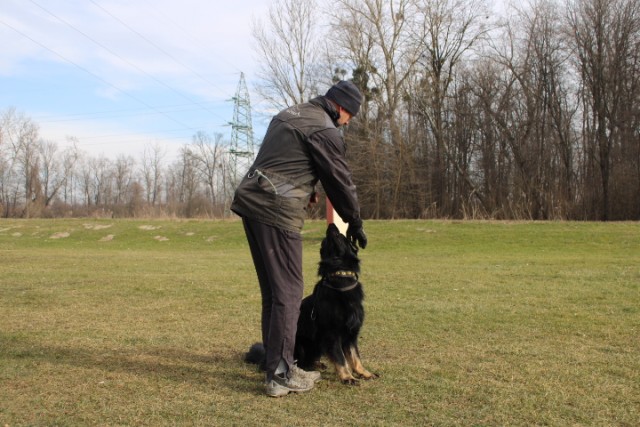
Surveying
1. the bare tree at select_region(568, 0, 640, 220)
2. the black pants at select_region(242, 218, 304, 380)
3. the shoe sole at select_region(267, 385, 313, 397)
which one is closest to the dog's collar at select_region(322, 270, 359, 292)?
the black pants at select_region(242, 218, 304, 380)

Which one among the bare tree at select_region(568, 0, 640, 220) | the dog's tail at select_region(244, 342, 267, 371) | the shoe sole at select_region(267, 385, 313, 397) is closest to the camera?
the shoe sole at select_region(267, 385, 313, 397)

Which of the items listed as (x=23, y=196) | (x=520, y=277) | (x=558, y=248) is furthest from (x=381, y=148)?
(x=23, y=196)

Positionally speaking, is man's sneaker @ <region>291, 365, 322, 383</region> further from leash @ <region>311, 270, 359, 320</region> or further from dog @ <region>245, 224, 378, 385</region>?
leash @ <region>311, 270, 359, 320</region>

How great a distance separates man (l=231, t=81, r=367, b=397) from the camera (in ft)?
11.8

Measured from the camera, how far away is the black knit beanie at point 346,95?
12.6ft

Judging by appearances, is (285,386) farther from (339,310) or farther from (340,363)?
(339,310)

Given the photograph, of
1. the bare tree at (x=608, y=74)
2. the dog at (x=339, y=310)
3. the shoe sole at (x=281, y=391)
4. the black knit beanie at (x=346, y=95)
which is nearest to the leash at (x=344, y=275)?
the dog at (x=339, y=310)

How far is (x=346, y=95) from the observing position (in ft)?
12.6

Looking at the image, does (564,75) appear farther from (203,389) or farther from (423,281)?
(203,389)

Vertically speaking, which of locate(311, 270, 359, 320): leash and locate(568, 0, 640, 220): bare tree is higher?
locate(568, 0, 640, 220): bare tree

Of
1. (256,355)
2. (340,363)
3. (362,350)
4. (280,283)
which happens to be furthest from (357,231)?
(362,350)

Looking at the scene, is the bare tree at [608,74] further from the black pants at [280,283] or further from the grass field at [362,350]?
the black pants at [280,283]

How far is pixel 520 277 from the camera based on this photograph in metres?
10.0

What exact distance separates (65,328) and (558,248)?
52.7 feet
